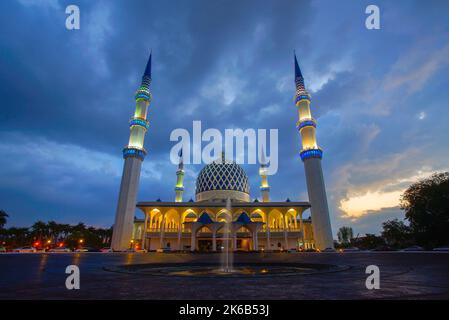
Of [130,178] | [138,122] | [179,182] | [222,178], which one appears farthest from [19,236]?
[222,178]

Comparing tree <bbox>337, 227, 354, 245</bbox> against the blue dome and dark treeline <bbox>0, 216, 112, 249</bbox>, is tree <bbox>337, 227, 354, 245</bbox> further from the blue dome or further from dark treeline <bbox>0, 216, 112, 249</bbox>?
dark treeline <bbox>0, 216, 112, 249</bbox>

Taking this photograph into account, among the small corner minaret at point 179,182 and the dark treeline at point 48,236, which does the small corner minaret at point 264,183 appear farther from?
the dark treeline at point 48,236

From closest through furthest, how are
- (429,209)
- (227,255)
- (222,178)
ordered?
(227,255), (429,209), (222,178)

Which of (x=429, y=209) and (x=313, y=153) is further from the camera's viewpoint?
(x=313, y=153)

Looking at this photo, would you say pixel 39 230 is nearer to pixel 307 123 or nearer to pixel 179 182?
pixel 179 182

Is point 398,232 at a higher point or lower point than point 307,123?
lower

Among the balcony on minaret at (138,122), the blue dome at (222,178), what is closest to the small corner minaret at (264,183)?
the blue dome at (222,178)

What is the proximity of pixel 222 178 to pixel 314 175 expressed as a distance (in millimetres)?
20717

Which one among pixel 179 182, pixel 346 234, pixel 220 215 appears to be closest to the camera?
pixel 220 215

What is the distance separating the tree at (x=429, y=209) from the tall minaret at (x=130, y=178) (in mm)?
42702

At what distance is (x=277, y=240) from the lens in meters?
46.1

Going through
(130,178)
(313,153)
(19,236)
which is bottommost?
(19,236)

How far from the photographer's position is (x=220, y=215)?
47000 millimetres
